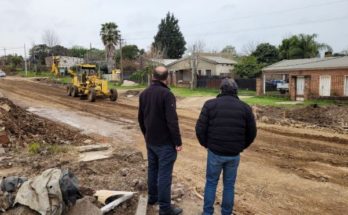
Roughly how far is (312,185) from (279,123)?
9.12 meters

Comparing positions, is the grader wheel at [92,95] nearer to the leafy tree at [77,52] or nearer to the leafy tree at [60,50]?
the leafy tree at [60,50]

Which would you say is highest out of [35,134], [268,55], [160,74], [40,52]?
[40,52]

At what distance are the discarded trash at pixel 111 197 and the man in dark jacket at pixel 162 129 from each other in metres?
0.51

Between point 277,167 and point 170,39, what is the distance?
208 ft

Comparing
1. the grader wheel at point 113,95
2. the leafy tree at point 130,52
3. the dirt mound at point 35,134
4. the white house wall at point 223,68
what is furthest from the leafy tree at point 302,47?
the dirt mound at point 35,134

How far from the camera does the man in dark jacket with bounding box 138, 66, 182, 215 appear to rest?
17.0ft

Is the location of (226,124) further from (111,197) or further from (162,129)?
(111,197)

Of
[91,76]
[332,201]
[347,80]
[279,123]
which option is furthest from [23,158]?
[347,80]

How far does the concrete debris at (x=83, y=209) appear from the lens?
4.56 metres

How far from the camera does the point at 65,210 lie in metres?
4.49

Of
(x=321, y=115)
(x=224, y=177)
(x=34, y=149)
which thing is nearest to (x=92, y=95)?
(x=321, y=115)

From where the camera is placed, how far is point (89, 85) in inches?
1018

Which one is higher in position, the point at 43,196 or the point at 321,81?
the point at 321,81

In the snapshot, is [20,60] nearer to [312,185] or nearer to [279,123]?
A: [279,123]
